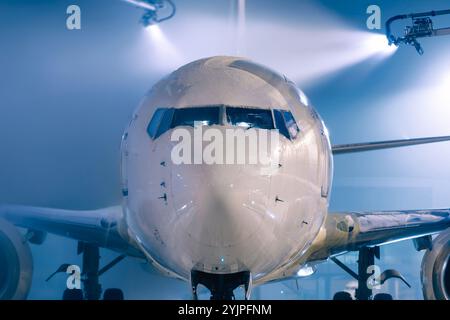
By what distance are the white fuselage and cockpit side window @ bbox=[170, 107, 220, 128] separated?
8 centimetres

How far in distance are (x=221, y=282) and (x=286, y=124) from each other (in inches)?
62.3

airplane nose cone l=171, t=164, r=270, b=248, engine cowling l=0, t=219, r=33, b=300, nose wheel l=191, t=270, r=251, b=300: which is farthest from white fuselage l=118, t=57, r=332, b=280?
engine cowling l=0, t=219, r=33, b=300

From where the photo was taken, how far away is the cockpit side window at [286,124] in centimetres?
669

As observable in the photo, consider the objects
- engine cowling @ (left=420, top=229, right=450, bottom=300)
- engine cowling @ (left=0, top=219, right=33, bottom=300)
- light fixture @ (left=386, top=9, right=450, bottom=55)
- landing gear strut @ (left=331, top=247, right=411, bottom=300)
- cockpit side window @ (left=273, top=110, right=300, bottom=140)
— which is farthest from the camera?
landing gear strut @ (left=331, top=247, right=411, bottom=300)

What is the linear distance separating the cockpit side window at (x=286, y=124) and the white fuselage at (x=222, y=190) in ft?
0.21

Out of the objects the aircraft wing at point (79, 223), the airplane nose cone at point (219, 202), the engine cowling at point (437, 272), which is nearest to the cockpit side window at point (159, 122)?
the airplane nose cone at point (219, 202)

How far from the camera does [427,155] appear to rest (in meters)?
13.8

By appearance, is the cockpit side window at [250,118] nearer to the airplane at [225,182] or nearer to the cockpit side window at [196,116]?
the airplane at [225,182]

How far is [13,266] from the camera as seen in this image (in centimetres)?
952

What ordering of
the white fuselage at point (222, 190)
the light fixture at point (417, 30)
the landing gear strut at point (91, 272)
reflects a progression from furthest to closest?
the landing gear strut at point (91, 272) → the light fixture at point (417, 30) → the white fuselage at point (222, 190)

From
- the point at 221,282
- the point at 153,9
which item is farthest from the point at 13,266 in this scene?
the point at 153,9

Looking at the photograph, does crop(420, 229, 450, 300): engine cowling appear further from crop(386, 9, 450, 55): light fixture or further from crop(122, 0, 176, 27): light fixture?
crop(122, 0, 176, 27): light fixture

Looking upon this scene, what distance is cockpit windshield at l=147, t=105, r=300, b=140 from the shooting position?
6363mm
